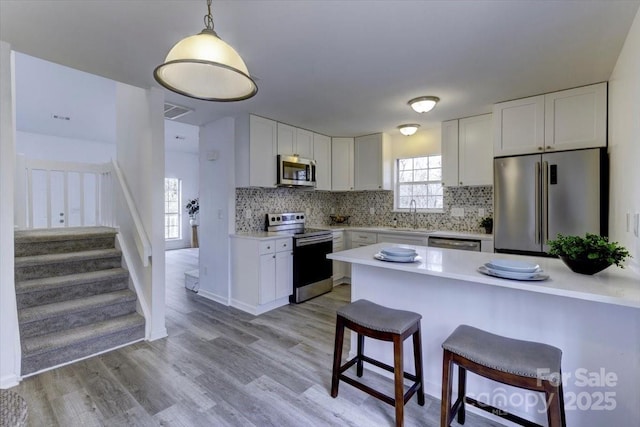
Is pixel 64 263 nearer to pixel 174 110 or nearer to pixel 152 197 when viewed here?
pixel 152 197

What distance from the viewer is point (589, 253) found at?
147 cm

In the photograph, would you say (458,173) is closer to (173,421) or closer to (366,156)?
(366,156)

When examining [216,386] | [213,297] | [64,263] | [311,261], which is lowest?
[216,386]

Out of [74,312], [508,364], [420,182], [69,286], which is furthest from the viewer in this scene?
[420,182]

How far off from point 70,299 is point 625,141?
4855 millimetres

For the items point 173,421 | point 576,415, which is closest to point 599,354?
point 576,415

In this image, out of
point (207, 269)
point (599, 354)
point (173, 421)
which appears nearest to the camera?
point (599, 354)

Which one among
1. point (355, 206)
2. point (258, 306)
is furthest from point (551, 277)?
point (355, 206)

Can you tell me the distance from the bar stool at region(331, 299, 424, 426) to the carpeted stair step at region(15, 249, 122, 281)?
2839 millimetres

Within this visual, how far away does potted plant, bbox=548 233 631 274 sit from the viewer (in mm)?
1433

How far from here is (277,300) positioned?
12.3ft

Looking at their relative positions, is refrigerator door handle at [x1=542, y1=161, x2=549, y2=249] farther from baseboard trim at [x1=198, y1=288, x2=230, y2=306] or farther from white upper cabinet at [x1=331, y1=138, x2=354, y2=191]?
baseboard trim at [x1=198, y1=288, x2=230, y2=306]

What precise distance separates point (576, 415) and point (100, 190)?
5.11 metres

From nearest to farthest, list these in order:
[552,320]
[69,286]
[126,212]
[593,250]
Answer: [593,250] < [552,320] < [69,286] < [126,212]
